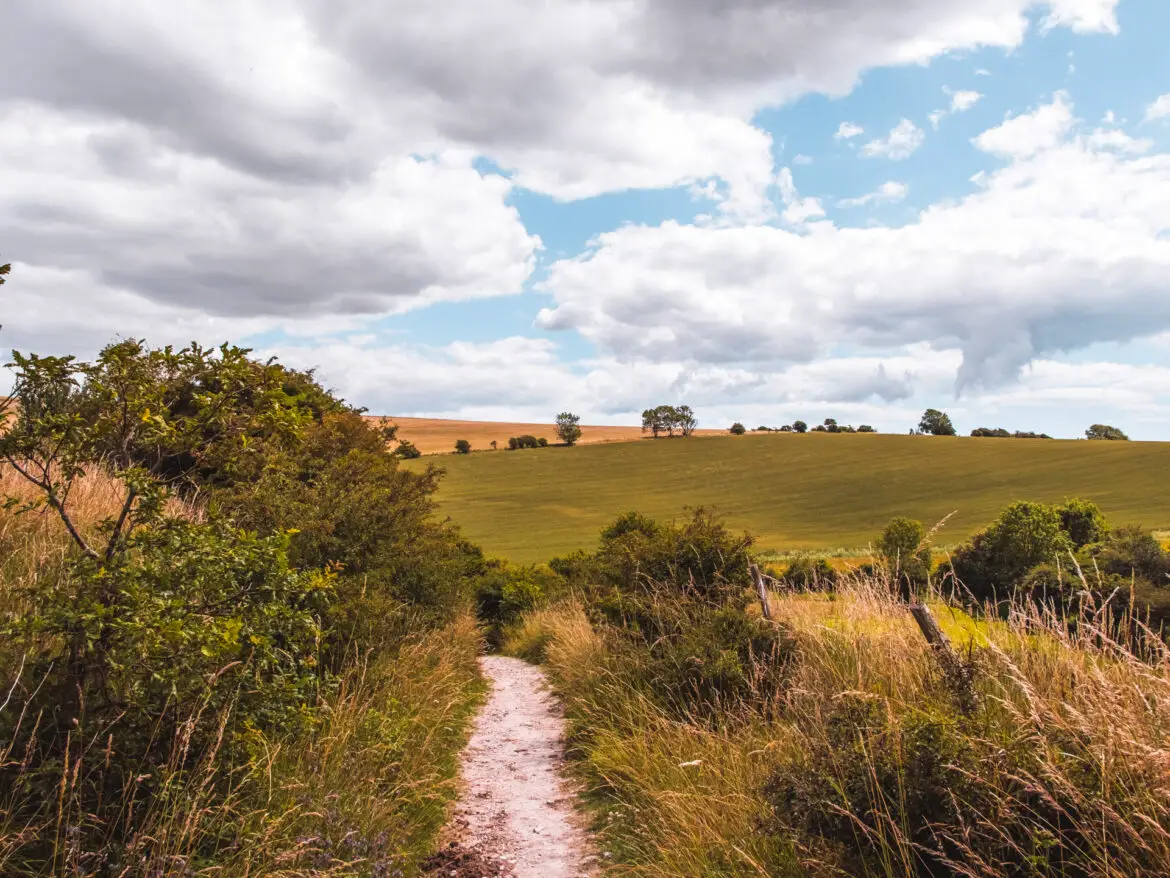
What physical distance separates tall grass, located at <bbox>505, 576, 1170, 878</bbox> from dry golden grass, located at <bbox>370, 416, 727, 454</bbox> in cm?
10019

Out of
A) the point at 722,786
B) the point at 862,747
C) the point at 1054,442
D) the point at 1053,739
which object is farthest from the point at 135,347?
the point at 1054,442

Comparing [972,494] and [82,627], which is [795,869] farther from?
[972,494]

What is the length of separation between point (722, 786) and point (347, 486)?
8.22m

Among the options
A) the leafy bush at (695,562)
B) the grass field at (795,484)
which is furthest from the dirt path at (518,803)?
the grass field at (795,484)

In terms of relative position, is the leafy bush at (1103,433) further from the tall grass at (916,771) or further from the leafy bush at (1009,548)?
the tall grass at (916,771)

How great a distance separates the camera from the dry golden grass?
372ft

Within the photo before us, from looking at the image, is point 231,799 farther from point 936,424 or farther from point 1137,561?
point 936,424

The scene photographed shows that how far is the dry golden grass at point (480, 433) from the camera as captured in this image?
113 metres

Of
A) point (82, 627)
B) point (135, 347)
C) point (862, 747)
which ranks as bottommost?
point (862, 747)

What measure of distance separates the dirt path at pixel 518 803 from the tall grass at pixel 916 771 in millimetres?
352

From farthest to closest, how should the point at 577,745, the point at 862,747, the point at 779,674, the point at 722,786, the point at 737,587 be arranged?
the point at 737,587, the point at 577,745, the point at 779,674, the point at 722,786, the point at 862,747

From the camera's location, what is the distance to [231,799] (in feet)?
13.8

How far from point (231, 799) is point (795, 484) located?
85754mm

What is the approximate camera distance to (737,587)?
934cm
